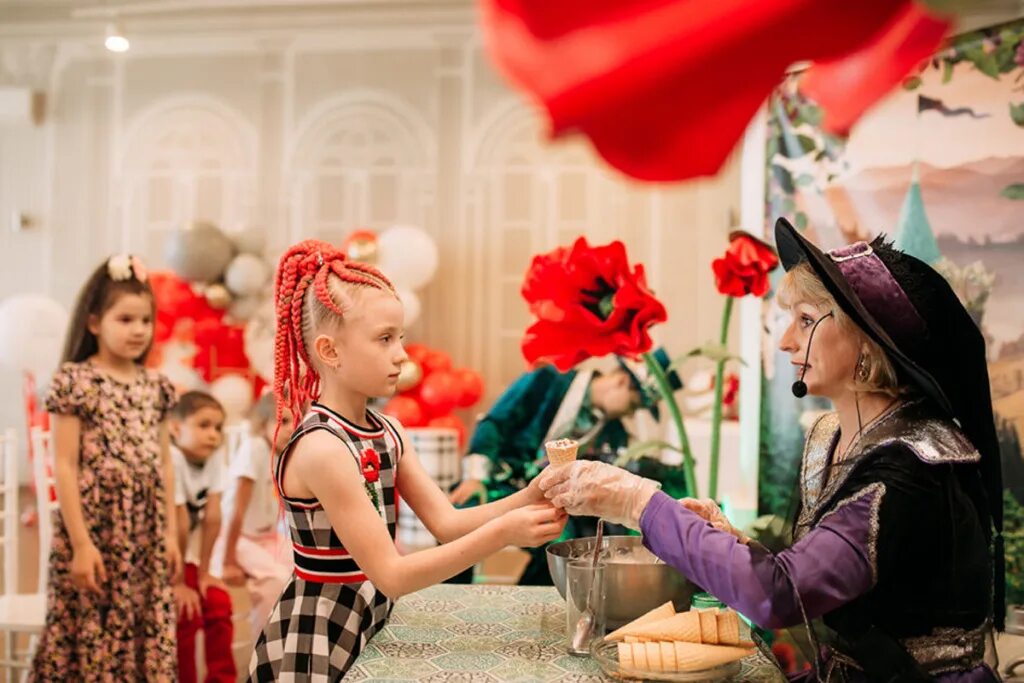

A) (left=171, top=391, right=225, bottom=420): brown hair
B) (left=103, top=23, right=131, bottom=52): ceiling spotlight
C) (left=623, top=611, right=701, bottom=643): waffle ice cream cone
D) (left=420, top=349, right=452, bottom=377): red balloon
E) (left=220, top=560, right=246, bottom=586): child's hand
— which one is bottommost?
(left=220, top=560, right=246, bottom=586): child's hand

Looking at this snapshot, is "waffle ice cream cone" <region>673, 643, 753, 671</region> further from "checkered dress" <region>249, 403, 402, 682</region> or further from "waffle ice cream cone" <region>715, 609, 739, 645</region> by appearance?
"checkered dress" <region>249, 403, 402, 682</region>

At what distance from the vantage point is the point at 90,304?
9.02ft

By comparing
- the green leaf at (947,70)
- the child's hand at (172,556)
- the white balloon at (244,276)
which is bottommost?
the child's hand at (172,556)

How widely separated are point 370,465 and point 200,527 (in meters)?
2.19

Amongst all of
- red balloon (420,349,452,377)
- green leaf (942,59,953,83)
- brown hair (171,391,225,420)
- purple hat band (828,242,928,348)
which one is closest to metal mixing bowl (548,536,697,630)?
purple hat band (828,242,928,348)

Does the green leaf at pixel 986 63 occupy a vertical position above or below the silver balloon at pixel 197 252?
above

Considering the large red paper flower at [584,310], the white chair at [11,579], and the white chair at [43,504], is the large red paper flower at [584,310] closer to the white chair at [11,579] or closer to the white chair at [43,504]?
the white chair at [43,504]

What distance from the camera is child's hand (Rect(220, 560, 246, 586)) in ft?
11.6

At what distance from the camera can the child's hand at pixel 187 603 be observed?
121 inches

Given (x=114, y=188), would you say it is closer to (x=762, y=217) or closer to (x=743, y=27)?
(x=762, y=217)

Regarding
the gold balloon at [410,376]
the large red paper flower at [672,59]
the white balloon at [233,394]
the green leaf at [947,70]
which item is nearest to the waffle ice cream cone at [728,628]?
the large red paper flower at [672,59]

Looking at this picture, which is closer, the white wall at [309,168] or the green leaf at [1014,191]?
the green leaf at [1014,191]

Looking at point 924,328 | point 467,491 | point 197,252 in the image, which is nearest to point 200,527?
point 467,491

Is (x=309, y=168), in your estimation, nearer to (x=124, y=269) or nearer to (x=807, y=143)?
(x=124, y=269)
